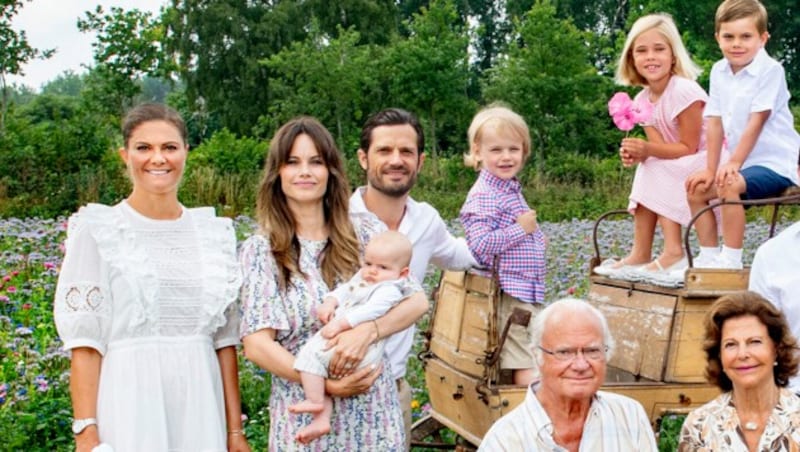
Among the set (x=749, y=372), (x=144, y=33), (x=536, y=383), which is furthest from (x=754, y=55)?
(x=144, y=33)

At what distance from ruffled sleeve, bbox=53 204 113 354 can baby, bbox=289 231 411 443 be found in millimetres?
590

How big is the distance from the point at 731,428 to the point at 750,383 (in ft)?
0.54

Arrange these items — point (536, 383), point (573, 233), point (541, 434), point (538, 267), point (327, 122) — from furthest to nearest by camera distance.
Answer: point (327, 122), point (573, 233), point (538, 267), point (536, 383), point (541, 434)

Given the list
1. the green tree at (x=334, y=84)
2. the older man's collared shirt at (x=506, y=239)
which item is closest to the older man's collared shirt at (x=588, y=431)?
the older man's collared shirt at (x=506, y=239)

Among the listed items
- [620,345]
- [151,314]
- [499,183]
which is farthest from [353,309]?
[620,345]

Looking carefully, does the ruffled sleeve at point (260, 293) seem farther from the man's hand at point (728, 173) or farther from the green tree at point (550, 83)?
the green tree at point (550, 83)

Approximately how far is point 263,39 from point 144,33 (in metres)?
11.6

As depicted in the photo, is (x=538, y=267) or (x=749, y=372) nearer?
(x=749, y=372)

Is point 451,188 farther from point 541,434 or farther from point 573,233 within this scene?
point 541,434

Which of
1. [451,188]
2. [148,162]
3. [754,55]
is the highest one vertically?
[754,55]

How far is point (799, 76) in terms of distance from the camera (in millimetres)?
32938

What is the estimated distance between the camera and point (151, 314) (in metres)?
3.15

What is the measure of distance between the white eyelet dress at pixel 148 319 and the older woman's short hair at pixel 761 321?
1567mm

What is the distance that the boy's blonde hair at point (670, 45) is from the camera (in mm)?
4555
